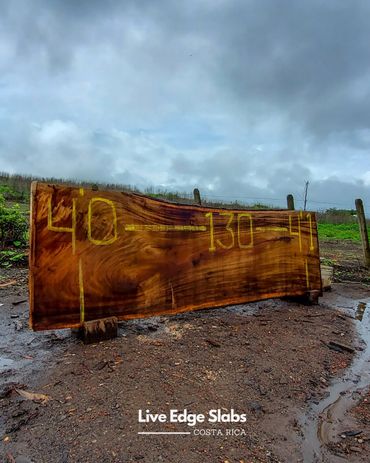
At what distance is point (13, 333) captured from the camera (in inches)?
145

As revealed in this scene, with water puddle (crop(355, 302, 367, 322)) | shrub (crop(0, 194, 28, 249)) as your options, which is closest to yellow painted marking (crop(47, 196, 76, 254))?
water puddle (crop(355, 302, 367, 322))

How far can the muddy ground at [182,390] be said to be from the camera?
1.99 m

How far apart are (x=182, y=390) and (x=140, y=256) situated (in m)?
1.40

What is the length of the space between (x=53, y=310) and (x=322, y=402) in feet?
7.71

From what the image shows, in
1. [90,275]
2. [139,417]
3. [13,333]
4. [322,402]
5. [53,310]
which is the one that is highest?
[90,275]

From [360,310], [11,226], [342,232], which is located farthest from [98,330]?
[342,232]

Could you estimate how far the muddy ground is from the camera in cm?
199

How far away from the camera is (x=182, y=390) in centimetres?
254

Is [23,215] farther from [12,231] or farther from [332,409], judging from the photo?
[332,409]

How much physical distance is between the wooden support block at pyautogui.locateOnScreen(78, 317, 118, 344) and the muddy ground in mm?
75

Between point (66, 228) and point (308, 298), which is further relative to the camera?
point (308, 298)

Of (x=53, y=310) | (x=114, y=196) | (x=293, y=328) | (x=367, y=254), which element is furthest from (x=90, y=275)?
(x=367, y=254)

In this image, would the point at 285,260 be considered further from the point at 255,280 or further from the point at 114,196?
the point at 114,196

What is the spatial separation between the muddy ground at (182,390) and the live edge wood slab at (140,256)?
0.37 metres
